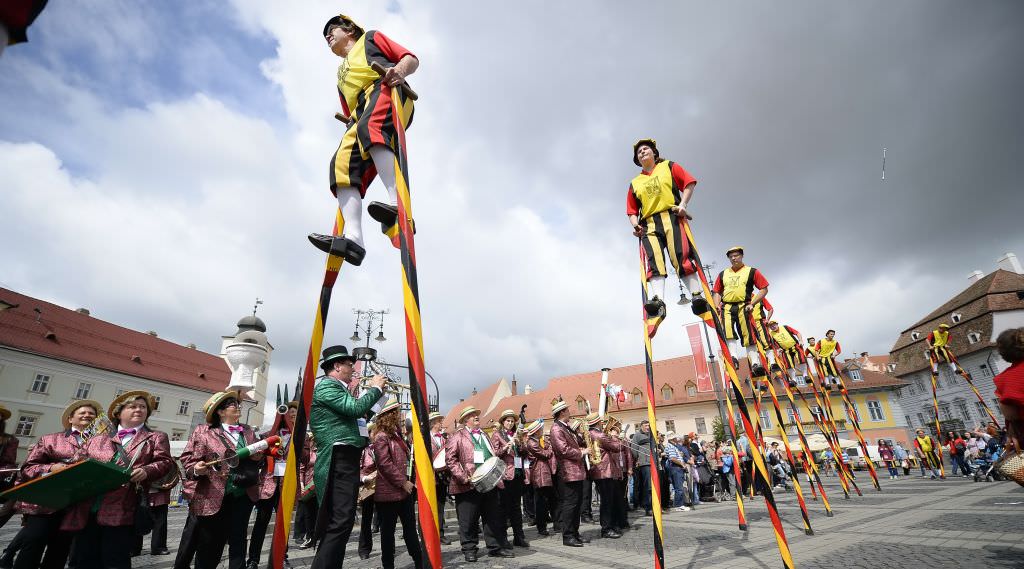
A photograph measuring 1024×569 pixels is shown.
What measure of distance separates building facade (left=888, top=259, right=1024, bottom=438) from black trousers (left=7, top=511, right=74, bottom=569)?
47216 millimetres

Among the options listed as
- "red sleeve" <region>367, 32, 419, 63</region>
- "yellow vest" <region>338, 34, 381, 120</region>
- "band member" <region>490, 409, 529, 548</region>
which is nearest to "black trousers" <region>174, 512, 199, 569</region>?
"band member" <region>490, 409, 529, 548</region>

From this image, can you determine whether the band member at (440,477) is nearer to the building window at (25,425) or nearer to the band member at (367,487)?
the band member at (367,487)

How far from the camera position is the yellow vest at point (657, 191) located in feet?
18.4

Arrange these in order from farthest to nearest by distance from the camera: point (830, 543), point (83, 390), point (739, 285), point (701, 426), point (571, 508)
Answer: point (701, 426)
point (83, 390)
point (739, 285)
point (571, 508)
point (830, 543)

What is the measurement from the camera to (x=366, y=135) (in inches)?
112

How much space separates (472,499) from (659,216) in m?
5.00

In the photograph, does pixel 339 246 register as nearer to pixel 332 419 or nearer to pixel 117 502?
pixel 332 419

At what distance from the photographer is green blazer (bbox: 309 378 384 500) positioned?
165 inches

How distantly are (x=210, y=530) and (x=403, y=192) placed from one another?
4680mm

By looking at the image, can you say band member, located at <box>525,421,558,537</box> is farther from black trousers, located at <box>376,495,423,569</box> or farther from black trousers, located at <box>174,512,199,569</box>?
black trousers, located at <box>174,512,199,569</box>

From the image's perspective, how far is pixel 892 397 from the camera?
43750 mm

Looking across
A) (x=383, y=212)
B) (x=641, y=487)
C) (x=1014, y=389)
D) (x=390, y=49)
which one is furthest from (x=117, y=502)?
(x=641, y=487)

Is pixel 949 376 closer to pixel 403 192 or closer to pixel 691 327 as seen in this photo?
pixel 691 327

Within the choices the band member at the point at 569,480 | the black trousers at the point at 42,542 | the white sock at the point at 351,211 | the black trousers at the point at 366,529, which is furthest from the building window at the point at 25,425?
the white sock at the point at 351,211
